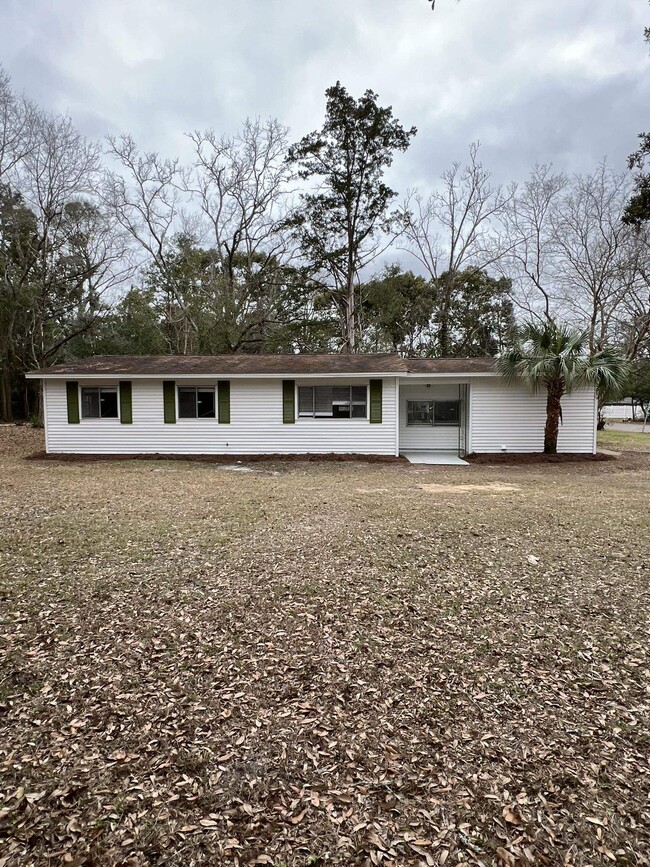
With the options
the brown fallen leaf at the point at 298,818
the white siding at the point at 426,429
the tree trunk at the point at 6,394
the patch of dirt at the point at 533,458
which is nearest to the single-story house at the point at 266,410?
the patch of dirt at the point at 533,458

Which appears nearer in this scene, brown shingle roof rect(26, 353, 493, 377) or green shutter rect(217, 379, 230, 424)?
brown shingle roof rect(26, 353, 493, 377)

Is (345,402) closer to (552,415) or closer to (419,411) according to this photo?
(419,411)

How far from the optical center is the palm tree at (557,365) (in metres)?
12.1

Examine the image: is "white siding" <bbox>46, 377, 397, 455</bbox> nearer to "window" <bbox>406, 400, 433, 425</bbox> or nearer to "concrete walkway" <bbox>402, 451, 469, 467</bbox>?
"concrete walkway" <bbox>402, 451, 469, 467</bbox>

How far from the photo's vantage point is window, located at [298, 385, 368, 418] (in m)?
13.0

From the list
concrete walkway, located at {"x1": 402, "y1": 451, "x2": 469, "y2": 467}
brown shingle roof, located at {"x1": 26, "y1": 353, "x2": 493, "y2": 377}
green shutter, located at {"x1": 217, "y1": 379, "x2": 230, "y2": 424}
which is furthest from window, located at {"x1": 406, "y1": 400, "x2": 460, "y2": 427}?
green shutter, located at {"x1": 217, "y1": 379, "x2": 230, "y2": 424}

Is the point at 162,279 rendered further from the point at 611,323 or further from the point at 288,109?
the point at 611,323

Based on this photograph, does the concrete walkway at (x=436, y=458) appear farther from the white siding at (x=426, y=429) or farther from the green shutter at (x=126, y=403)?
the green shutter at (x=126, y=403)

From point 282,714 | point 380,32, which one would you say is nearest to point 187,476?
point 282,714

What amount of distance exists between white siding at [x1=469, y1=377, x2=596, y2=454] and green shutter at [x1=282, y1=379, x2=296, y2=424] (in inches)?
207

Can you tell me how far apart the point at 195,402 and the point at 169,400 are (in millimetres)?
726

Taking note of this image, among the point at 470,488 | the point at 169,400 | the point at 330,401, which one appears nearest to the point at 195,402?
the point at 169,400

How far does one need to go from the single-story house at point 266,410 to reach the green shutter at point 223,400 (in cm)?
3

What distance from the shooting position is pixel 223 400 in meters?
13.1
